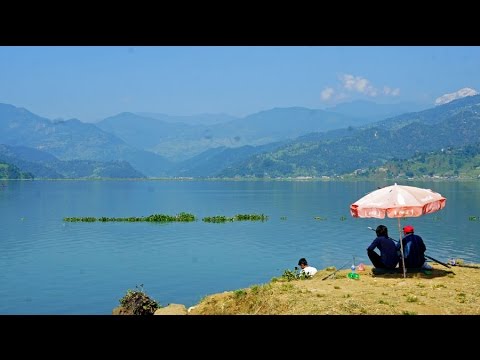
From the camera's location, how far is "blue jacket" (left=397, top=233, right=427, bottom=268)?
21344mm

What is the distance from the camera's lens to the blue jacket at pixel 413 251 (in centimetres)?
2134

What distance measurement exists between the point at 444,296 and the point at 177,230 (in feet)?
180

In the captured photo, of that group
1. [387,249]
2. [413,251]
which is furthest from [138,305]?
[413,251]

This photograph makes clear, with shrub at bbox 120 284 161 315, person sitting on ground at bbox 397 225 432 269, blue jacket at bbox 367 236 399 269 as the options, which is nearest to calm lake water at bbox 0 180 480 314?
shrub at bbox 120 284 161 315

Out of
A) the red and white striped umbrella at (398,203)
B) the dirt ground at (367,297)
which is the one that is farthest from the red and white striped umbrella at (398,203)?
the dirt ground at (367,297)

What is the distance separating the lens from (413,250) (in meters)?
21.4

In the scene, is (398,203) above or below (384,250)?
above

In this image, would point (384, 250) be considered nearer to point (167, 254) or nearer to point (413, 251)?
point (413, 251)

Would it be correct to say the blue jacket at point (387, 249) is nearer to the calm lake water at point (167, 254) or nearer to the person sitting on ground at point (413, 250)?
the person sitting on ground at point (413, 250)

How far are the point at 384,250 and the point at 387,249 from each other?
155 mm

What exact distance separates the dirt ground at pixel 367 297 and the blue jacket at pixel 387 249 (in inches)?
26.5
